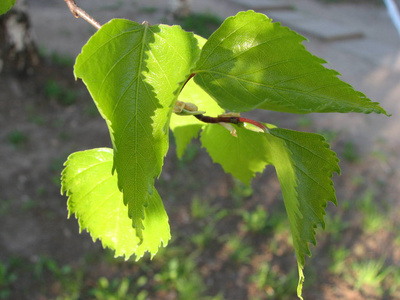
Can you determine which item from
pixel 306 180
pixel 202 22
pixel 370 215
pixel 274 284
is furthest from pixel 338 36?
pixel 306 180

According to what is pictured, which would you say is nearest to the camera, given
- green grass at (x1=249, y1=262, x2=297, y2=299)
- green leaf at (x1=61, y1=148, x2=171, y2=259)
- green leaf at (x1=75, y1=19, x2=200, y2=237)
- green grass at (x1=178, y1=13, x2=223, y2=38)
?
green leaf at (x1=75, y1=19, x2=200, y2=237)

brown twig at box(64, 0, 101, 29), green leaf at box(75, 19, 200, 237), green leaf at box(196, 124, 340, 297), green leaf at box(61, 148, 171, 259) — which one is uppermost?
brown twig at box(64, 0, 101, 29)

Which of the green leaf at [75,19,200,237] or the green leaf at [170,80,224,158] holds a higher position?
the green leaf at [75,19,200,237]

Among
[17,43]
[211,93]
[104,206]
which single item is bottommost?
[17,43]

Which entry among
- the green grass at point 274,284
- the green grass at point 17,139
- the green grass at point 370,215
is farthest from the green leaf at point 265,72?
the green grass at point 17,139

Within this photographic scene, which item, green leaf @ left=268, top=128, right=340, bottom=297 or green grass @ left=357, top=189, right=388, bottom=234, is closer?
green leaf @ left=268, top=128, right=340, bottom=297

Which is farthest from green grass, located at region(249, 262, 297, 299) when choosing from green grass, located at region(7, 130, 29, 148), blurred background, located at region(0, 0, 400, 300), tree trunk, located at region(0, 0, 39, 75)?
tree trunk, located at region(0, 0, 39, 75)

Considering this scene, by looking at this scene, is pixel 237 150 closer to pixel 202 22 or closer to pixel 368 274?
pixel 368 274

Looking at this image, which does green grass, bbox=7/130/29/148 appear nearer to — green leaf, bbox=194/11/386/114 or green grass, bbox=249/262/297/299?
green grass, bbox=249/262/297/299
